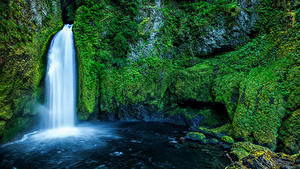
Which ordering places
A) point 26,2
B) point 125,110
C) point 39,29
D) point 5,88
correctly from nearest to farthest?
point 5,88
point 26,2
point 39,29
point 125,110

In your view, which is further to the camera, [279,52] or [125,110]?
[125,110]

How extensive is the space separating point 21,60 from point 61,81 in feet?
8.38

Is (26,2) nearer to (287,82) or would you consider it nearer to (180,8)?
(180,8)

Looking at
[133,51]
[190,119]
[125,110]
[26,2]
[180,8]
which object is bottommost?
[190,119]

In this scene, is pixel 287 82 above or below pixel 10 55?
below

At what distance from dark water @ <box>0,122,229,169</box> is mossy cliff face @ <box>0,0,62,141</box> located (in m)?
1.04

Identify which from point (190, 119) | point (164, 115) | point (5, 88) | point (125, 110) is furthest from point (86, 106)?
point (190, 119)

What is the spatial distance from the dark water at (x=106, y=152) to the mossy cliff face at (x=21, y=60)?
104 centimetres

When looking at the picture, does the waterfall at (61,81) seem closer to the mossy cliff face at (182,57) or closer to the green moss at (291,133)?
the mossy cliff face at (182,57)

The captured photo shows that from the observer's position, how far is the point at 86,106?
7.89 metres

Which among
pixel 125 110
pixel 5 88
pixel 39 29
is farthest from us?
pixel 125 110

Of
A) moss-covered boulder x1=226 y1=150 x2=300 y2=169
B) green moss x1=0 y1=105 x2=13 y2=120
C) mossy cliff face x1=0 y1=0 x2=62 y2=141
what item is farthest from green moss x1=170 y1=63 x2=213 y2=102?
green moss x1=0 y1=105 x2=13 y2=120

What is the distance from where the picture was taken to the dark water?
414cm

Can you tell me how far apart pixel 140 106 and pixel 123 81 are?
187 centimetres
